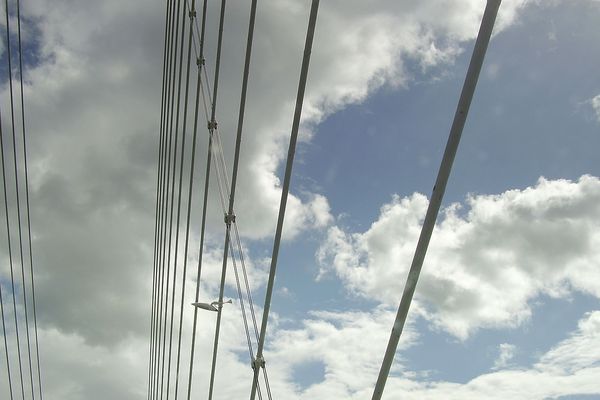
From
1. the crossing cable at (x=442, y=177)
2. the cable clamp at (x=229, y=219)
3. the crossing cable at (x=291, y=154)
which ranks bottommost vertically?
the crossing cable at (x=442, y=177)

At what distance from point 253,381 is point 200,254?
3.43 metres

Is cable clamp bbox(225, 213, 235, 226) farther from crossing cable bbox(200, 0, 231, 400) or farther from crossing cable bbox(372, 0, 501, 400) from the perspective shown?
crossing cable bbox(372, 0, 501, 400)

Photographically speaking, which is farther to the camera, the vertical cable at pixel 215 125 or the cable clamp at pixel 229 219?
the cable clamp at pixel 229 219

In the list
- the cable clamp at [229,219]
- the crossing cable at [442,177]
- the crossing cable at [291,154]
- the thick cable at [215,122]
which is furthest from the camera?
the cable clamp at [229,219]

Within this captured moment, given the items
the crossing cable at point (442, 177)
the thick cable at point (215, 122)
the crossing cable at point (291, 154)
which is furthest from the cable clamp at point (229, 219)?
the crossing cable at point (442, 177)

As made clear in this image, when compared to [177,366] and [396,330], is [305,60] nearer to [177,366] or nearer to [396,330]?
[396,330]

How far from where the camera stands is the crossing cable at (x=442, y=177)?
10.3 ft

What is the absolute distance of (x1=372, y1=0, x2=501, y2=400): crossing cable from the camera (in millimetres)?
3135

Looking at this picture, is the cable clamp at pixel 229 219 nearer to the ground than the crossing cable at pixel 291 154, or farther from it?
A: farther from it

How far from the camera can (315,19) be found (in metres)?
4.83

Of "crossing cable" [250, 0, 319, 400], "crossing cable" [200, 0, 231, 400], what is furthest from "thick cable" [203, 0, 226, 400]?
"crossing cable" [250, 0, 319, 400]

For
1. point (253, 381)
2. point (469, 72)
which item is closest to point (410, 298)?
point (469, 72)

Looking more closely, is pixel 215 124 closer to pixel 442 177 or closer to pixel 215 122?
pixel 215 122

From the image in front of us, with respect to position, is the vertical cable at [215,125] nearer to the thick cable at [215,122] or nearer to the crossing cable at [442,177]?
the thick cable at [215,122]
